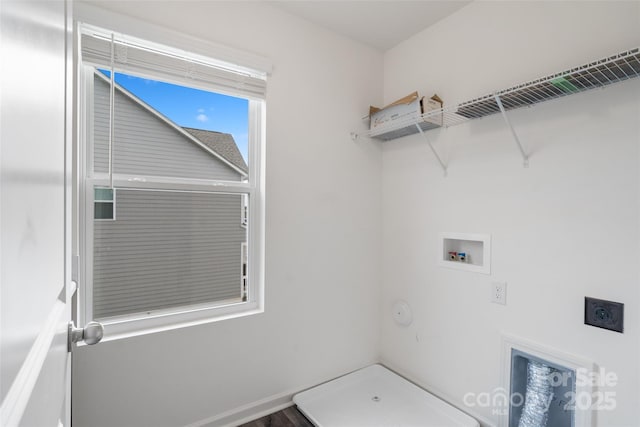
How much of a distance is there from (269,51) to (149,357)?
5.83ft

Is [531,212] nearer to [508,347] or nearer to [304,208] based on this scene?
[508,347]

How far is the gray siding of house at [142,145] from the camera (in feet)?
5.02

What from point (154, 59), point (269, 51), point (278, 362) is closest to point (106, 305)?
point (278, 362)

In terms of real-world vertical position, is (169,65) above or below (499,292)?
above

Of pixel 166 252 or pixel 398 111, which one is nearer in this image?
pixel 166 252

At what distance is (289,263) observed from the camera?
196cm

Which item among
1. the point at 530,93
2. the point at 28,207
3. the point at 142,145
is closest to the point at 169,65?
the point at 142,145

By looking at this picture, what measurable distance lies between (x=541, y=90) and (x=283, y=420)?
213cm

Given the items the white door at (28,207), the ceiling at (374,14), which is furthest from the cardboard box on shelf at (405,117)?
the white door at (28,207)

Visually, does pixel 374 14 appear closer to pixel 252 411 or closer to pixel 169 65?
pixel 169 65

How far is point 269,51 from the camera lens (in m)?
1.88

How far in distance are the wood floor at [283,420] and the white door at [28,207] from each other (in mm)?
1556

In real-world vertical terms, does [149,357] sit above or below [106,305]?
below

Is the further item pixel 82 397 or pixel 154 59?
pixel 154 59
